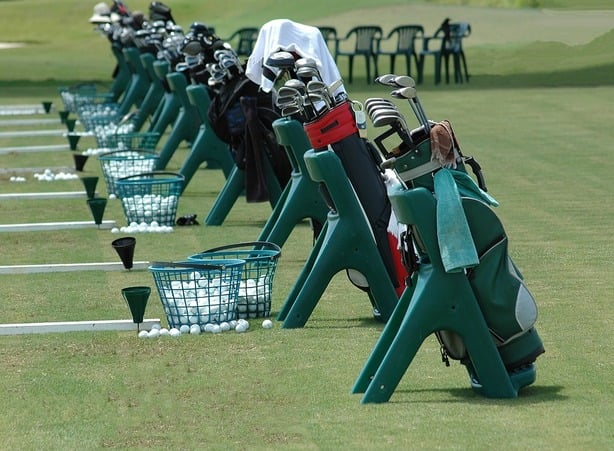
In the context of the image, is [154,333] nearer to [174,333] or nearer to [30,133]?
[174,333]

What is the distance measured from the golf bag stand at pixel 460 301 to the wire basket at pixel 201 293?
1.51 meters

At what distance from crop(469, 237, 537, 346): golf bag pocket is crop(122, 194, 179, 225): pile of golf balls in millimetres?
5847

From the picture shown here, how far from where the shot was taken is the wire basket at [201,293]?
705 centimetres

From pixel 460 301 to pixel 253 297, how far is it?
216 cm

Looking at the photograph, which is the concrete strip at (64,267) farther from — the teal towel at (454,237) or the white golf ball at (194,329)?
the teal towel at (454,237)

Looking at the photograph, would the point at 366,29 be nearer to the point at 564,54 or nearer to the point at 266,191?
the point at 564,54

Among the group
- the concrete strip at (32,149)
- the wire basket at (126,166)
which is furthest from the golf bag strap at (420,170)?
the concrete strip at (32,149)

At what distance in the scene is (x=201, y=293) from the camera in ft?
23.4

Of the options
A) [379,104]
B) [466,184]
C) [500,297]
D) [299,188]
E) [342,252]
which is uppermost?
[379,104]

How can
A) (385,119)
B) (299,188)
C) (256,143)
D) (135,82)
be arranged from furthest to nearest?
(135,82), (256,143), (299,188), (385,119)

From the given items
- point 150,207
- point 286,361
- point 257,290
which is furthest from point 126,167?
point 286,361

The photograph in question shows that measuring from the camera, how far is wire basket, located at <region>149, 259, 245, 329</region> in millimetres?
7051

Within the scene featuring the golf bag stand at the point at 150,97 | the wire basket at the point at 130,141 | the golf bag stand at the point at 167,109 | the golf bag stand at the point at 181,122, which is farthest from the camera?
the golf bag stand at the point at 150,97

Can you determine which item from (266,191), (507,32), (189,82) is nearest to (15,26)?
(507,32)
